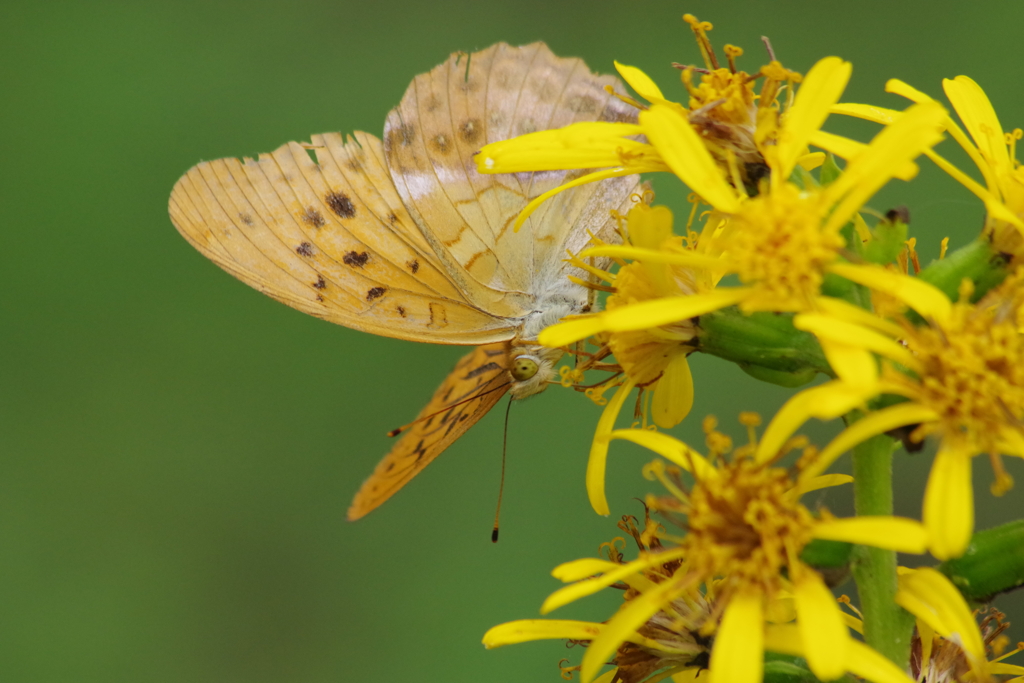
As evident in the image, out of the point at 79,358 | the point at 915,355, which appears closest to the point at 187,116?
the point at 79,358

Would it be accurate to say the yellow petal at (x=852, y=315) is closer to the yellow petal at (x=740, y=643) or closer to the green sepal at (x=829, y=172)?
the green sepal at (x=829, y=172)

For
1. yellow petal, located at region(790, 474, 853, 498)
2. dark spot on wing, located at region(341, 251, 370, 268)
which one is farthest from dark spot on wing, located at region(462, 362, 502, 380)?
yellow petal, located at region(790, 474, 853, 498)

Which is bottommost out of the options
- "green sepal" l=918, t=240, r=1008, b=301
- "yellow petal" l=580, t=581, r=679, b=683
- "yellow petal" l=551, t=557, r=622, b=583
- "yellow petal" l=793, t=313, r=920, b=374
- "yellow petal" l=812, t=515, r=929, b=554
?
"yellow petal" l=580, t=581, r=679, b=683

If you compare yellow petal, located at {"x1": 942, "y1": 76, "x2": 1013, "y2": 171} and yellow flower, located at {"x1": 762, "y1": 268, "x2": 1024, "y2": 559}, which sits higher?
yellow petal, located at {"x1": 942, "y1": 76, "x2": 1013, "y2": 171}

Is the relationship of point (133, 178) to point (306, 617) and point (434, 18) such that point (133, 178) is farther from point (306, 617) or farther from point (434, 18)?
point (306, 617)

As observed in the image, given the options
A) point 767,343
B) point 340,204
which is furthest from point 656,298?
point 340,204

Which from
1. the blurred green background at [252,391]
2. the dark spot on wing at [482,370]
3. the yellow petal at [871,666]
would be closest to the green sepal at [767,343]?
the yellow petal at [871,666]

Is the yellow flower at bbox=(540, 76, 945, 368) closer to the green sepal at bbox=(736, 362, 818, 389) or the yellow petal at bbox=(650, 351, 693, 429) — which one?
the green sepal at bbox=(736, 362, 818, 389)
